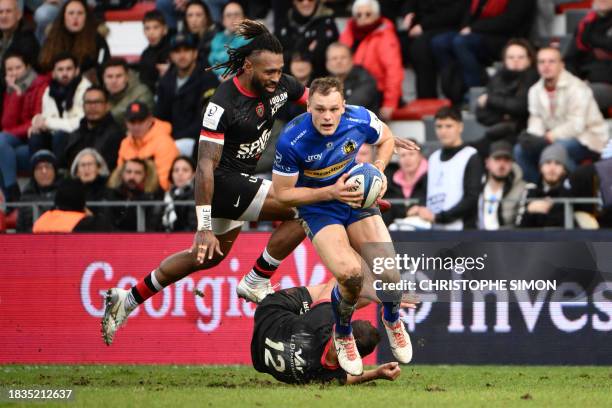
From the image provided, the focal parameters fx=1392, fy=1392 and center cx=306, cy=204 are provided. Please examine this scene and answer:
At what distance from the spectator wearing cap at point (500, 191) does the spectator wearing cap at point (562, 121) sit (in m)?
0.58

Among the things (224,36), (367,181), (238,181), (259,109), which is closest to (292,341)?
(367,181)

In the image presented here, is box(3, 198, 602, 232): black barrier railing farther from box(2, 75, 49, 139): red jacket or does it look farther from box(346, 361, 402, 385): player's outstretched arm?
box(346, 361, 402, 385): player's outstretched arm

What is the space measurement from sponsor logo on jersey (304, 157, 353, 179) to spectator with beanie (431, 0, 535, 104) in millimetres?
6343

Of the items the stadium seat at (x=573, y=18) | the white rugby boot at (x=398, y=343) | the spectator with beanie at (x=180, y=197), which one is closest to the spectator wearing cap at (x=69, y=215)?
the spectator with beanie at (x=180, y=197)

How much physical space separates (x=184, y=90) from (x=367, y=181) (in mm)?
7405

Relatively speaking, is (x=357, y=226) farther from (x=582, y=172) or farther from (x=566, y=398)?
(x=582, y=172)

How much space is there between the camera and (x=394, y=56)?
56.5 ft

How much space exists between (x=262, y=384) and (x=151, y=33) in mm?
8838

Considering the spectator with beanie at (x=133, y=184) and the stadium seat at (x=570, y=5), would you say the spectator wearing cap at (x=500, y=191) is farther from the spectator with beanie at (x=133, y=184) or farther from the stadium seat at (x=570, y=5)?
the spectator with beanie at (x=133, y=184)

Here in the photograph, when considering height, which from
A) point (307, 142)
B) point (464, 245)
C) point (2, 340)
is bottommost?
point (2, 340)

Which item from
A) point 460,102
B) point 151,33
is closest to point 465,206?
point 460,102

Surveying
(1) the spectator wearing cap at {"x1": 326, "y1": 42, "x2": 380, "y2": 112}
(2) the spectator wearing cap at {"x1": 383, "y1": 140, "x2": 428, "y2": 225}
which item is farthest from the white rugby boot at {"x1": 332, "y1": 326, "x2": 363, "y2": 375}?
(1) the spectator wearing cap at {"x1": 326, "y1": 42, "x2": 380, "y2": 112}

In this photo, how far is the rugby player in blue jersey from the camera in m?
10.6

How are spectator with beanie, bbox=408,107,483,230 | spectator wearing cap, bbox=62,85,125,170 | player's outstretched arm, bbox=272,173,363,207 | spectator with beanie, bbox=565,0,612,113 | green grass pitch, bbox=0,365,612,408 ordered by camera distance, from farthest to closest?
spectator wearing cap, bbox=62,85,125,170 < spectator with beanie, bbox=565,0,612,113 < spectator with beanie, bbox=408,107,483,230 < player's outstretched arm, bbox=272,173,363,207 < green grass pitch, bbox=0,365,612,408
